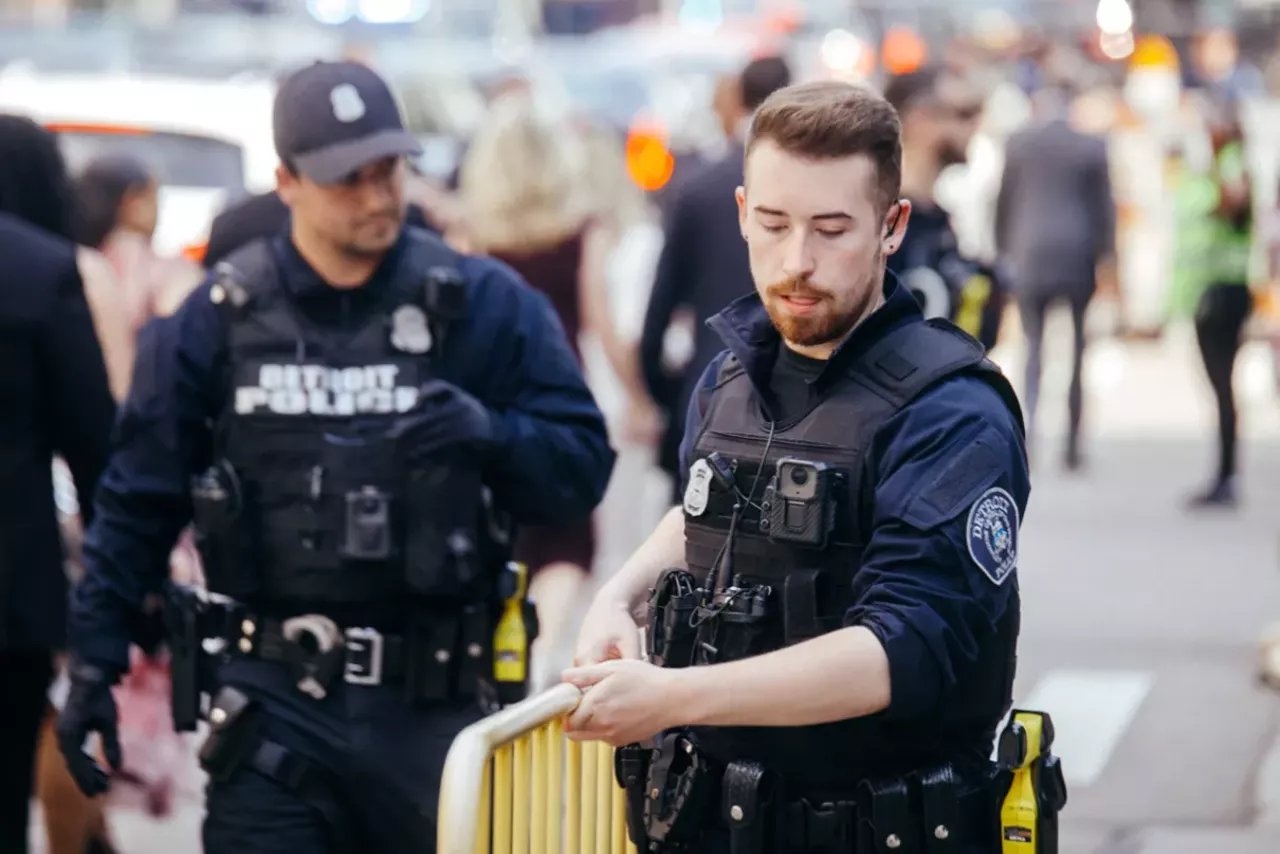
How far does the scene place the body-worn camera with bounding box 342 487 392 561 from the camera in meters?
4.00

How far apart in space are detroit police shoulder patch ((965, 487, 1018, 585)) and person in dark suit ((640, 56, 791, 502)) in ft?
12.3

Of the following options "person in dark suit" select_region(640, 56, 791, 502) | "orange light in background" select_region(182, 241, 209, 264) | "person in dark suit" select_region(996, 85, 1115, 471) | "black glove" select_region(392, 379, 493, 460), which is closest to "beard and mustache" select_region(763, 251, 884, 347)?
"black glove" select_region(392, 379, 493, 460)

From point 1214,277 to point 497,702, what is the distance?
8.16 meters

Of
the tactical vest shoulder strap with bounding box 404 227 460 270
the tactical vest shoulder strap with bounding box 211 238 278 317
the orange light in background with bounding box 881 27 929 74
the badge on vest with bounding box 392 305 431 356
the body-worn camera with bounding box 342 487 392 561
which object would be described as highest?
the orange light in background with bounding box 881 27 929 74

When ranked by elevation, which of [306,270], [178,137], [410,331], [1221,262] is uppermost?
[178,137]

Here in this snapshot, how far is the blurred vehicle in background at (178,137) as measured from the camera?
855cm

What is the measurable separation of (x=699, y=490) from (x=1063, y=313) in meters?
17.9

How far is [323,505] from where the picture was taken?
4062mm

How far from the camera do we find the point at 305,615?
160 inches

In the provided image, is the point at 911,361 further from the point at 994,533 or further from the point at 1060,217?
the point at 1060,217

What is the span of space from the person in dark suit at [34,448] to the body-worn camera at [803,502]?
202 centimetres

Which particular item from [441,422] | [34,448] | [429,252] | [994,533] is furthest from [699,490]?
[34,448]

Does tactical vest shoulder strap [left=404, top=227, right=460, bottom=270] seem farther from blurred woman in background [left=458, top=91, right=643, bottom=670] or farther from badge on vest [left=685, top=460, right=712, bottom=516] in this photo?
blurred woman in background [left=458, top=91, right=643, bottom=670]

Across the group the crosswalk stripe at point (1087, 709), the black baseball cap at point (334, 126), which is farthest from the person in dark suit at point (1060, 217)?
the black baseball cap at point (334, 126)
